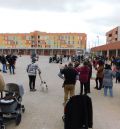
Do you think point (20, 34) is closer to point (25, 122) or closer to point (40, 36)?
point (40, 36)

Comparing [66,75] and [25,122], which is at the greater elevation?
[66,75]

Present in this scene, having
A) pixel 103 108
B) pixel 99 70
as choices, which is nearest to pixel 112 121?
pixel 103 108

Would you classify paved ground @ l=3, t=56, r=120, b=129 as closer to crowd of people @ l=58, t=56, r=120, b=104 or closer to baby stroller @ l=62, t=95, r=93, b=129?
crowd of people @ l=58, t=56, r=120, b=104

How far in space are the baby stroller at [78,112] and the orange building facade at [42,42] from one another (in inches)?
5774

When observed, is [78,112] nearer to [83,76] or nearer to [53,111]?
[53,111]

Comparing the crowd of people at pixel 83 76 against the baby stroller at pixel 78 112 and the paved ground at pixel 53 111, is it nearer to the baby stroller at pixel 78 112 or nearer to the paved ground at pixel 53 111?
the paved ground at pixel 53 111

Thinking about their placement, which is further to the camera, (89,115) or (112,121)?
(112,121)

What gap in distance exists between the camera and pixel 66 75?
10453mm

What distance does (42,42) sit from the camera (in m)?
161

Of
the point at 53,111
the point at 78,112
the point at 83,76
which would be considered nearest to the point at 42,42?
the point at 83,76

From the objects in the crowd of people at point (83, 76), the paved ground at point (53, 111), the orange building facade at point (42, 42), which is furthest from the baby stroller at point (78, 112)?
the orange building facade at point (42, 42)

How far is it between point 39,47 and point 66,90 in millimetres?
150784

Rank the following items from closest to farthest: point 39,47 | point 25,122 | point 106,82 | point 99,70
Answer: point 25,122, point 106,82, point 99,70, point 39,47

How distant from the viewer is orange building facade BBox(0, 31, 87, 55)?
507 ft
